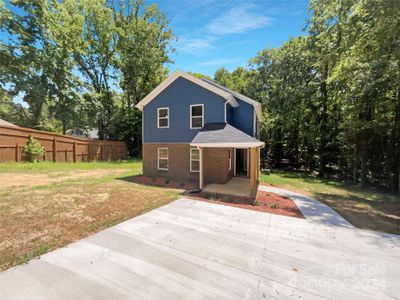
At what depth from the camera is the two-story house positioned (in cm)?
1080

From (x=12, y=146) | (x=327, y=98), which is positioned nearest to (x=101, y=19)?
(x=12, y=146)

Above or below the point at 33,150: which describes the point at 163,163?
below

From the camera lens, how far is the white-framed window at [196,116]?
11422mm

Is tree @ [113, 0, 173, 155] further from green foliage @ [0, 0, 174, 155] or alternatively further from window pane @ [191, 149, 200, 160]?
window pane @ [191, 149, 200, 160]

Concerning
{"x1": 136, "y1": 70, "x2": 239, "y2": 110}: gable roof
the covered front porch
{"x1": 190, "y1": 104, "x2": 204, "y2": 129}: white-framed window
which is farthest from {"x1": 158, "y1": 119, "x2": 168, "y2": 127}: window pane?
the covered front porch

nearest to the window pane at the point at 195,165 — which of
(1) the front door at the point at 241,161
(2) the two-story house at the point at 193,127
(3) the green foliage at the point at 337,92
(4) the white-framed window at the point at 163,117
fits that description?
(2) the two-story house at the point at 193,127

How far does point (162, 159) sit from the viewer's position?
41.9ft

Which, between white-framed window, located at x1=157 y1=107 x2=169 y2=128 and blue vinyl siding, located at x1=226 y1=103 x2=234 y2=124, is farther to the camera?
white-framed window, located at x1=157 y1=107 x2=169 y2=128

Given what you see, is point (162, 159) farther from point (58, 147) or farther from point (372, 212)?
point (58, 147)

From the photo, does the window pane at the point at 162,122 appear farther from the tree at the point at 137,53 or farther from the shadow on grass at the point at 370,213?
the tree at the point at 137,53

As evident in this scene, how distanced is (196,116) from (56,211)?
7970mm

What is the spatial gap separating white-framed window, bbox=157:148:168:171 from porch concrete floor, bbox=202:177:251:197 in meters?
3.47

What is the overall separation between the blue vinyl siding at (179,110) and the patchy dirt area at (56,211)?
4.00m

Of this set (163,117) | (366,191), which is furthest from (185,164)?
(366,191)
